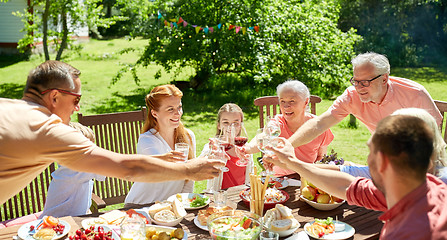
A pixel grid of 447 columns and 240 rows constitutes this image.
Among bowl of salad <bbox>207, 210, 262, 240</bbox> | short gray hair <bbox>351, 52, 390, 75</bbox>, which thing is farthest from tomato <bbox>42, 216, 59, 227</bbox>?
short gray hair <bbox>351, 52, 390, 75</bbox>

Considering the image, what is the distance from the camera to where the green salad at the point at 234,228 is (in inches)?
101

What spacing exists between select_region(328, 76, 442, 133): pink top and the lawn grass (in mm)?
2410

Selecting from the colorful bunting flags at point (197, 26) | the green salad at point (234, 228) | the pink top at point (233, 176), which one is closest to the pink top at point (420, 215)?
the green salad at point (234, 228)

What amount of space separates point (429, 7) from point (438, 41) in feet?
4.89

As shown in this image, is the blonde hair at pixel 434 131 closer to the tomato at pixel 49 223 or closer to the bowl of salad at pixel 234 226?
the bowl of salad at pixel 234 226

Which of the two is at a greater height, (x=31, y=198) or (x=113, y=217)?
(x=113, y=217)

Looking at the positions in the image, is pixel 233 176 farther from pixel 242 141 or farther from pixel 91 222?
pixel 91 222

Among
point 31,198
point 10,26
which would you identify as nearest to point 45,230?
point 31,198

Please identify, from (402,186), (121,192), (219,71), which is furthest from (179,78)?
(402,186)

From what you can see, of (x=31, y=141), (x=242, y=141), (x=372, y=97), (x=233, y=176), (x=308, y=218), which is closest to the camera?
(x=31, y=141)

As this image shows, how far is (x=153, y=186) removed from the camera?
12.9 feet

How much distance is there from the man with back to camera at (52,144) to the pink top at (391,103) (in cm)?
216

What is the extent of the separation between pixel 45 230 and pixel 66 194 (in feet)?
3.06

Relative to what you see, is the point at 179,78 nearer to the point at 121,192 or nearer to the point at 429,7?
the point at 121,192
